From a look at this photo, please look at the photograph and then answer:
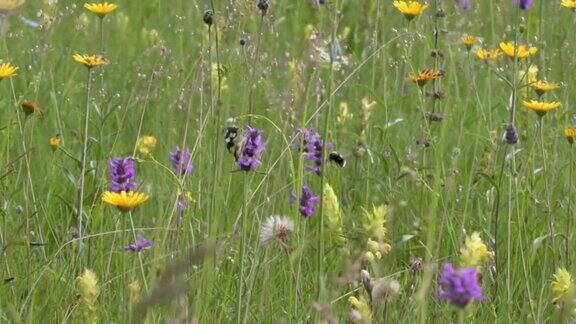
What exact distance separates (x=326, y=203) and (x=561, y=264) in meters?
0.72

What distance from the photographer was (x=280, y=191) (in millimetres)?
2492

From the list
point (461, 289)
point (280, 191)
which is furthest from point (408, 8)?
point (461, 289)

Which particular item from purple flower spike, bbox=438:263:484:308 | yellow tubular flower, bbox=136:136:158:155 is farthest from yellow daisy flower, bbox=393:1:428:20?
purple flower spike, bbox=438:263:484:308

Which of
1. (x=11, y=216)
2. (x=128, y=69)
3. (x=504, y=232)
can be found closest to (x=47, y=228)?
(x=11, y=216)

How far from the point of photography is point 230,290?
229 centimetres

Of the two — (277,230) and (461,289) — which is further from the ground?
(461,289)

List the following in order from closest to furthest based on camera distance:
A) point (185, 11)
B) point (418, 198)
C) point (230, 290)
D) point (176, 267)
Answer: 1. point (176, 267)
2. point (230, 290)
3. point (418, 198)
4. point (185, 11)

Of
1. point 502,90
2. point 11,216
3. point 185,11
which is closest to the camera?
point 11,216

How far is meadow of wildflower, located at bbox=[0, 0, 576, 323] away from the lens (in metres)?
1.79

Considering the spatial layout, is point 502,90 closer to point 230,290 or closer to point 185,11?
point 185,11

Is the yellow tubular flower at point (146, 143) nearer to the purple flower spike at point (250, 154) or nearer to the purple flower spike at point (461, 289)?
the purple flower spike at point (250, 154)

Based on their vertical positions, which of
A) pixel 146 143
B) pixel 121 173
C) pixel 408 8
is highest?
pixel 408 8

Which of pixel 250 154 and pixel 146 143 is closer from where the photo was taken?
pixel 250 154

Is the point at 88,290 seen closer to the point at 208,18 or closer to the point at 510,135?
the point at 208,18
